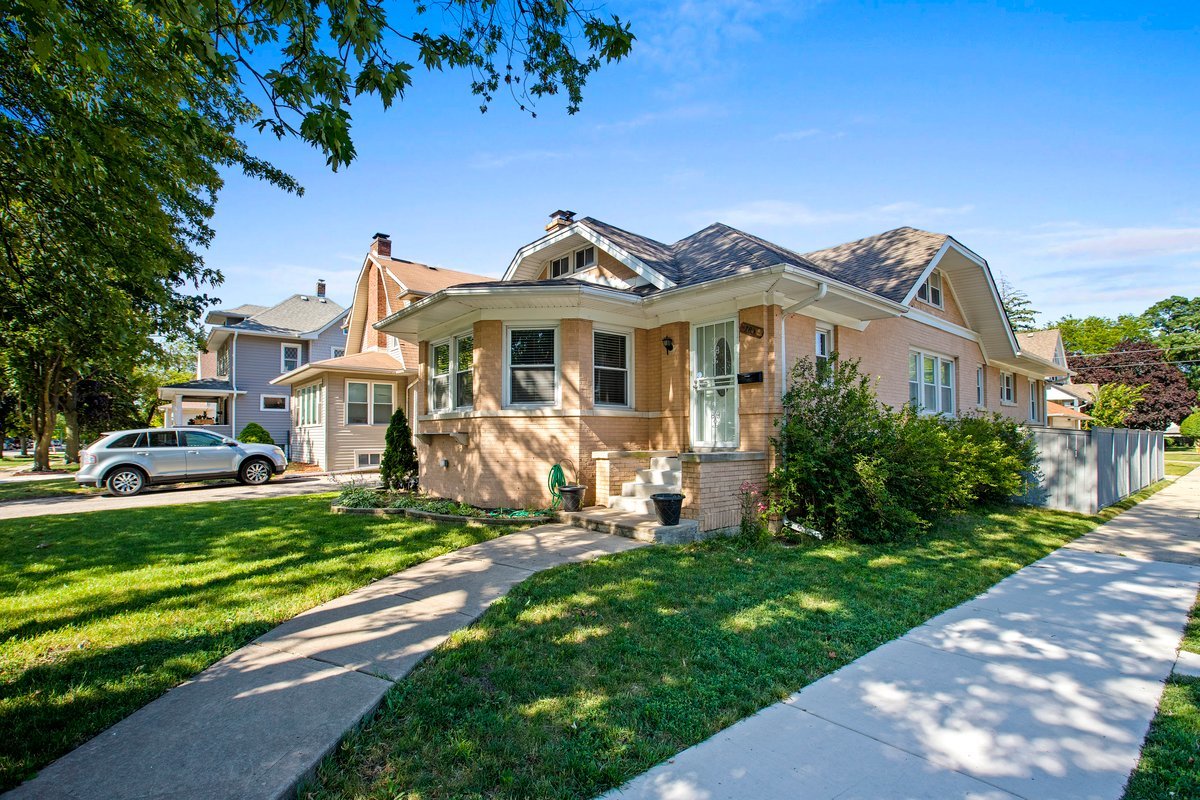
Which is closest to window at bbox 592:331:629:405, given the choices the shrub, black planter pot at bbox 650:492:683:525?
black planter pot at bbox 650:492:683:525

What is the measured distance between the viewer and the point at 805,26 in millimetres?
7914

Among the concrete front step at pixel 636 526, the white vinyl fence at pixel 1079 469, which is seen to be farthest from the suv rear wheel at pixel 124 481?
the white vinyl fence at pixel 1079 469

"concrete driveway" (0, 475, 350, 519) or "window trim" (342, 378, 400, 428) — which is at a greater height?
"window trim" (342, 378, 400, 428)

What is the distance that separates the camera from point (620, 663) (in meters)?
3.79

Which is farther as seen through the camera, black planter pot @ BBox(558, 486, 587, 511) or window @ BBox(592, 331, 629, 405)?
window @ BBox(592, 331, 629, 405)

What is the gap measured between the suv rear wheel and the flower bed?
267 inches

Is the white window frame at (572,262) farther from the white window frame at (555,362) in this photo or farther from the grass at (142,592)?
the grass at (142,592)

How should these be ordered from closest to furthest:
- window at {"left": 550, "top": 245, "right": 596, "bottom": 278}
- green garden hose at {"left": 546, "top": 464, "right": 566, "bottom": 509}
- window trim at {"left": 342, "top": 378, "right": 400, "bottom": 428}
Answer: green garden hose at {"left": 546, "top": 464, "right": 566, "bottom": 509}, window at {"left": 550, "top": 245, "right": 596, "bottom": 278}, window trim at {"left": 342, "top": 378, "right": 400, "bottom": 428}

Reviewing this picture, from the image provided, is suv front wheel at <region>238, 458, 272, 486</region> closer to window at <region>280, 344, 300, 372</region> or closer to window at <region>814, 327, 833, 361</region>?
window at <region>280, 344, 300, 372</region>

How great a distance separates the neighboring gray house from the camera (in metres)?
24.5

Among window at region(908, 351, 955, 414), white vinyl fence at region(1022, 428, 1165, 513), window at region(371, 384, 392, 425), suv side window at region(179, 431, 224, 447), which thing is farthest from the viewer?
window at region(371, 384, 392, 425)

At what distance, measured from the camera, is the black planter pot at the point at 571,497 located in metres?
8.74

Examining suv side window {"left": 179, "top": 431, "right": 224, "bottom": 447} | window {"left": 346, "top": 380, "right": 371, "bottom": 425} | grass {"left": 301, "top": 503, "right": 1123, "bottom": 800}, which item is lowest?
grass {"left": 301, "top": 503, "right": 1123, "bottom": 800}

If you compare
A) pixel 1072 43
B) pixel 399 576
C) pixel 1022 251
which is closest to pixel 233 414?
pixel 399 576
